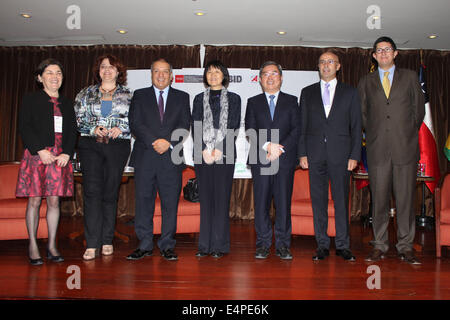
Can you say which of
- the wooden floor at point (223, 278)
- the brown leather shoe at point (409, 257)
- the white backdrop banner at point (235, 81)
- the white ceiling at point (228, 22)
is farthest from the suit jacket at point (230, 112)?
the white backdrop banner at point (235, 81)

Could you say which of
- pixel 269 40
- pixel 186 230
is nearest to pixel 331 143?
pixel 186 230

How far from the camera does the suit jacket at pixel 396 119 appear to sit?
10.5 feet

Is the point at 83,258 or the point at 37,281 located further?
the point at 83,258

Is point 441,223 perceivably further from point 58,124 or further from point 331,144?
point 58,124

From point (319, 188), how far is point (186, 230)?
1.64m

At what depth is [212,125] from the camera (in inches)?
127

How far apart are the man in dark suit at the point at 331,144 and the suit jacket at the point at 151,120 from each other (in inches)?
44.9

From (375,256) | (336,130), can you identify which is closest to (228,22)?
(336,130)

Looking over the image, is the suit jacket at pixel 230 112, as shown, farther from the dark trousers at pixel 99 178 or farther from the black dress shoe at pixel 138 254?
the black dress shoe at pixel 138 254

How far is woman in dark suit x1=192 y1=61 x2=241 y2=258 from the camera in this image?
3.22 meters

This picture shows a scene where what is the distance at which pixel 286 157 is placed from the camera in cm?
324

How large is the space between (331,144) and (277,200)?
691 mm

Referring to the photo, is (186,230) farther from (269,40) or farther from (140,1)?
(269,40)

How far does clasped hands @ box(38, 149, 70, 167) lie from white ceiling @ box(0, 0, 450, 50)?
247cm
